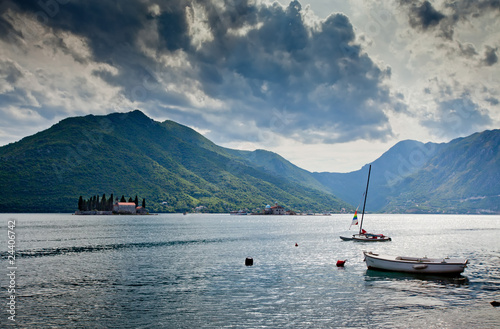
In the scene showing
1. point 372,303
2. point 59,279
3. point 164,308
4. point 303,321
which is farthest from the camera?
point 59,279

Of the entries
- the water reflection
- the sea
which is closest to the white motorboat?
the water reflection

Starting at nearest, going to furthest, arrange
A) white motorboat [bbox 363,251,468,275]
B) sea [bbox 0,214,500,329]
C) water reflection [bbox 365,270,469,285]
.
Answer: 1. sea [bbox 0,214,500,329]
2. water reflection [bbox 365,270,469,285]
3. white motorboat [bbox 363,251,468,275]

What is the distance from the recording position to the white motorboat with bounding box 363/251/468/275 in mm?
56625

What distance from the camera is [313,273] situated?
198 ft

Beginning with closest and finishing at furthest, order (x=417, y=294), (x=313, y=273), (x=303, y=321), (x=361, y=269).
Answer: (x=303, y=321) < (x=417, y=294) < (x=313, y=273) < (x=361, y=269)

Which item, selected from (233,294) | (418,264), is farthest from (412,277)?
(233,294)

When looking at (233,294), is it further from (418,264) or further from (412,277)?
(418,264)

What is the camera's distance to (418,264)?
58375 mm

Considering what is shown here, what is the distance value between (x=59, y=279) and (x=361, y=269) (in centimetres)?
5312

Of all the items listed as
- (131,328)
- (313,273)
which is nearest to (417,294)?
(313,273)

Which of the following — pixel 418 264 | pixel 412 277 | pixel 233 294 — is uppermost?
pixel 418 264

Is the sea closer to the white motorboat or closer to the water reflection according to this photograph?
the water reflection

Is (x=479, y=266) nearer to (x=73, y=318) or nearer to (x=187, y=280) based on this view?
(x=187, y=280)

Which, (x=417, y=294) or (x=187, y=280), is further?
(x=187, y=280)
